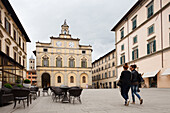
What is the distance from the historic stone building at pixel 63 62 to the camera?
151 ft

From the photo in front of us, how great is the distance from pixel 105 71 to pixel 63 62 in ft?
46.9

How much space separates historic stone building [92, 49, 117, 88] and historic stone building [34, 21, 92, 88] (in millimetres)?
6103

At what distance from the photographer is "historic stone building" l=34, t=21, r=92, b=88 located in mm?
45906

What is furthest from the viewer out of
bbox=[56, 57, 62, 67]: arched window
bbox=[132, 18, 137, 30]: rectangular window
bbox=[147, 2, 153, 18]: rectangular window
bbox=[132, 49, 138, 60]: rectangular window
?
bbox=[56, 57, 62, 67]: arched window

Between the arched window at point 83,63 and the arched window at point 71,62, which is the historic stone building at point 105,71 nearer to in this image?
the arched window at point 83,63

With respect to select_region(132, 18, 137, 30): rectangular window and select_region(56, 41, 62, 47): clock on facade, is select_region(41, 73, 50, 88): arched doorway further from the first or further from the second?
select_region(132, 18, 137, 30): rectangular window

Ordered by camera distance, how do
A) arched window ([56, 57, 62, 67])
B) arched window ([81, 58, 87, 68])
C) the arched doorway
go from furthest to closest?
arched window ([81, 58, 87, 68])
arched window ([56, 57, 62, 67])
the arched doorway

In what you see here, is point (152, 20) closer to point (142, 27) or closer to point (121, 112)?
point (142, 27)

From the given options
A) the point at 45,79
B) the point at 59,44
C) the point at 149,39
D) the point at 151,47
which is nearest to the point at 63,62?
the point at 59,44

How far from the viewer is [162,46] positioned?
20.2 metres

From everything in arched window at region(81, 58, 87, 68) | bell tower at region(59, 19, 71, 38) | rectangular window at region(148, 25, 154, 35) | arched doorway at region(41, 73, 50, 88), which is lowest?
arched doorway at region(41, 73, 50, 88)

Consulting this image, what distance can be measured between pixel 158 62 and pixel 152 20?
5.64 metres

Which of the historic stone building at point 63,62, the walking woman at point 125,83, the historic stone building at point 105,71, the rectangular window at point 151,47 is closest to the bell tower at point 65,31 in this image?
the historic stone building at point 63,62

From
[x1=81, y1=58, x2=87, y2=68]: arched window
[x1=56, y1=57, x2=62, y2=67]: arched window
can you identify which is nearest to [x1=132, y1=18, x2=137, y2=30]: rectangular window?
[x1=81, y1=58, x2=87, y2=68]: arched window
